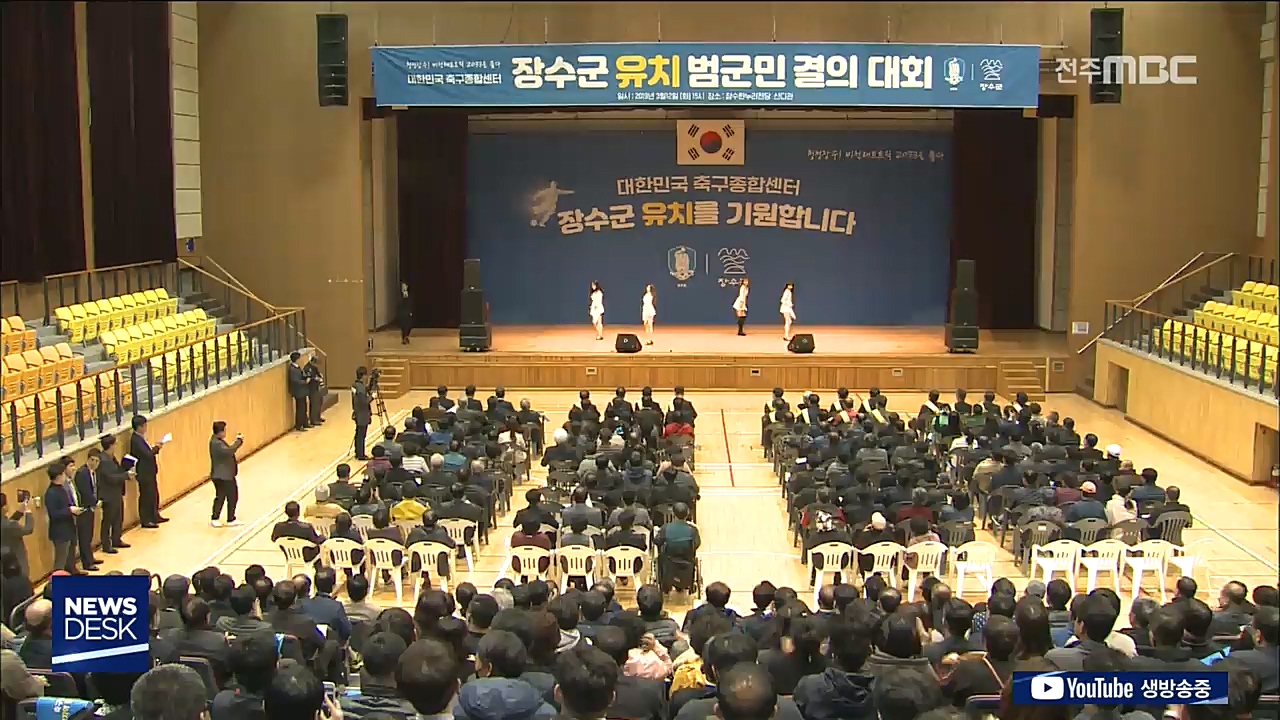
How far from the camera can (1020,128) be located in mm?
25203

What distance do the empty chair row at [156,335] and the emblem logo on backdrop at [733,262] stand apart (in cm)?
1001

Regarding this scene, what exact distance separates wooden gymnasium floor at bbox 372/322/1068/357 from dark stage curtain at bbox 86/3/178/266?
4.69m

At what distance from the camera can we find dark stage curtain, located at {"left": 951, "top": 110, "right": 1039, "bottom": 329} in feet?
82.1

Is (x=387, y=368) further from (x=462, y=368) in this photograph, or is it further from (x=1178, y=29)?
(x=1178, y=29)

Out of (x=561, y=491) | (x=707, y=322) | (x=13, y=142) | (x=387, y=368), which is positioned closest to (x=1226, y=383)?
(x=561, y=491)

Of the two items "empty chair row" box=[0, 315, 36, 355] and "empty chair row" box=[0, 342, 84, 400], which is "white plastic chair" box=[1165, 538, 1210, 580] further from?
"empty chair row" box=[0, 315, 36, 355]

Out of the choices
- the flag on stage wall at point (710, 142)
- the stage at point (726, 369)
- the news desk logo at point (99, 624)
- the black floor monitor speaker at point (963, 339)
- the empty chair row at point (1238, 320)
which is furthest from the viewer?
the flag on stage wall at point (710, 142)

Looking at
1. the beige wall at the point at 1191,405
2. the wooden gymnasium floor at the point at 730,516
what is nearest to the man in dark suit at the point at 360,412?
the wooden gymnasium floor at the point at 730,516

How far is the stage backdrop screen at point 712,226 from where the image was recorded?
25.4 meters

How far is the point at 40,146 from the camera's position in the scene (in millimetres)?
15898

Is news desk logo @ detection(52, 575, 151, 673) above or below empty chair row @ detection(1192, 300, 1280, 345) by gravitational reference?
below

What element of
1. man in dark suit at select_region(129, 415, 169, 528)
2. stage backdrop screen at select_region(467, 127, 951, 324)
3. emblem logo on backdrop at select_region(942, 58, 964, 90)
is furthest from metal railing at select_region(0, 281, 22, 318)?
emblem logo on backdrop at select_region(942, 58, 964, 90)

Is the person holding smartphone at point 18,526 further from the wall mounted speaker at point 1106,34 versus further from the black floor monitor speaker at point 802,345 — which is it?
the wall mounted speaker at point 1106,34

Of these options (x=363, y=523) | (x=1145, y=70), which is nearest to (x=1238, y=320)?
(x=1145, y=70)
